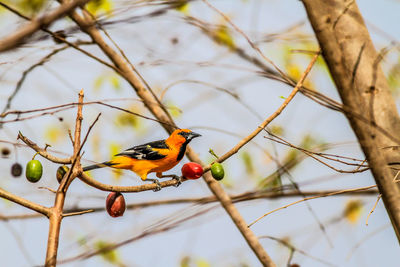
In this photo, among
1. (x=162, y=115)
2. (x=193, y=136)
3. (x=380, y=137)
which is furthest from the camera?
(x=162, y=115)

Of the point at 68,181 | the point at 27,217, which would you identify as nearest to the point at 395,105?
the point at 68,181

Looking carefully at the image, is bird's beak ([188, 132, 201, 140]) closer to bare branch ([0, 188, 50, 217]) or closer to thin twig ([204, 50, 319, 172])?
thin twig ([204, 50, 319, 172])

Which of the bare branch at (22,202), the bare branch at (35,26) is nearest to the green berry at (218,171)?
the bare branch at (22,202)

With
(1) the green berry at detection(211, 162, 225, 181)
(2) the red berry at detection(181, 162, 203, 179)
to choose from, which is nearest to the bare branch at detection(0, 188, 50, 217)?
(2) the red berry at detection(181, 162, 203, 179)

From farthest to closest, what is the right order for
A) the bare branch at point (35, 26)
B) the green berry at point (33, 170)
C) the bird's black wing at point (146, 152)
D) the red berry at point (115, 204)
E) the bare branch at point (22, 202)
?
1. the bird's black wing at point (146, 152)
2. the red berry at point (115, 204)
3. the green berry at point (33, 170)
4. the bare branch at point (22, 202)
5. the bare branch at point (35, 26)

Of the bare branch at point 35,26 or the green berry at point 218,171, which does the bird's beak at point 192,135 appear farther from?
the bare branch at point 35,26

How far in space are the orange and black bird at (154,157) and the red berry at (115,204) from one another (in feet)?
3.63

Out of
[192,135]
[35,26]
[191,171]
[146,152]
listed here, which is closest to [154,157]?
[146,152]

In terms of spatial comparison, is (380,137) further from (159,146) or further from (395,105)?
(159,146)

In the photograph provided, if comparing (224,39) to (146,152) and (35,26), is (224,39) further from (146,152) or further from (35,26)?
(35,26)

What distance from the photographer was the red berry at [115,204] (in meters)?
2.66

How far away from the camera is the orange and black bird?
12.6ft

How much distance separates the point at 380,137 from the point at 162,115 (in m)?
1.97

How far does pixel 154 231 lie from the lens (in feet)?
13.0
